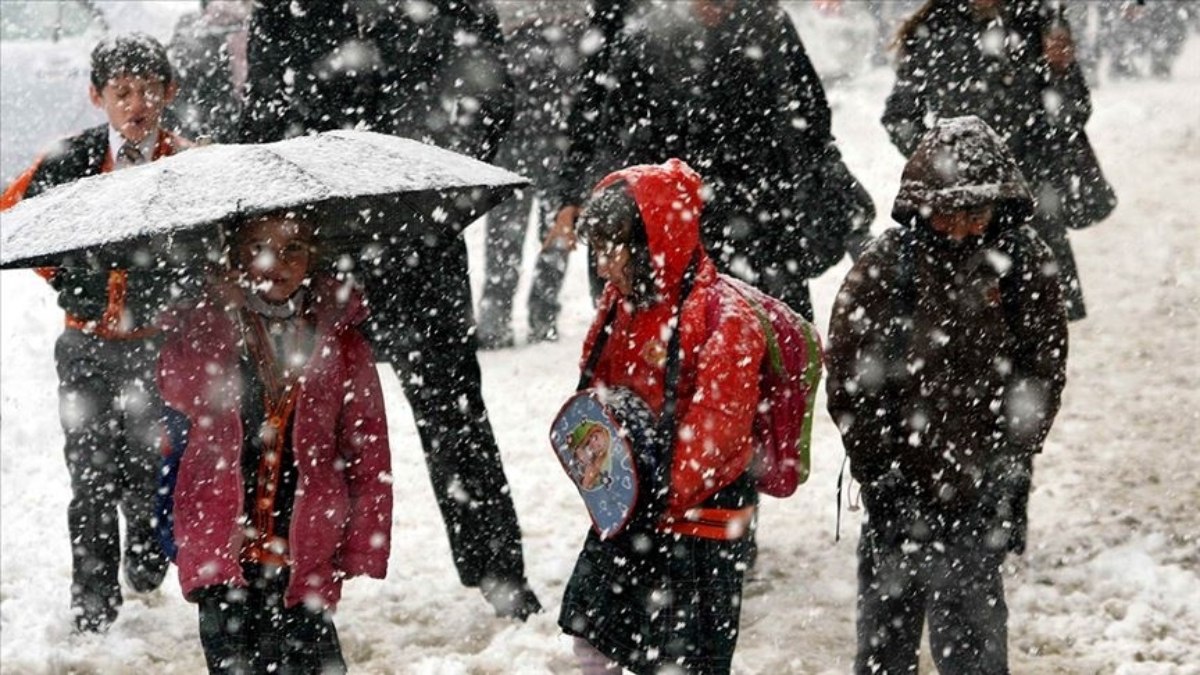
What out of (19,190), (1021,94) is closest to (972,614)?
(1021,94)

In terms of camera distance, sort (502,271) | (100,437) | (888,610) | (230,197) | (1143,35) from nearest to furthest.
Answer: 1. (230,197)
2. (888,610)
3. (100,437)
4. (502,271)
5. (1143,35)

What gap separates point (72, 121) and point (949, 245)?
34.9 ft

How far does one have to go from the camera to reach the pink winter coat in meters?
3.46

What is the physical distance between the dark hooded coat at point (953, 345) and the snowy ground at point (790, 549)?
1.05 metres

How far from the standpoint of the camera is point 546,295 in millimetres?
8977

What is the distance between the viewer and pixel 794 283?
17.0 feet

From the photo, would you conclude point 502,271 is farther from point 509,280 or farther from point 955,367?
point 955,367

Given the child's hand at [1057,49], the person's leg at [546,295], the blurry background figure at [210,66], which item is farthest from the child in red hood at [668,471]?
the person's leg at [546,295]

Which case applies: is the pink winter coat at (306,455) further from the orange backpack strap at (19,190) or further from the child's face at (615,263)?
the orange backpack strap at (19,190)

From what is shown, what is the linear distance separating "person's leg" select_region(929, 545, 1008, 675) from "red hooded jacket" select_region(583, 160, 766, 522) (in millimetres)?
648

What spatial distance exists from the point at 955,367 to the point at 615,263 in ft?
3.04

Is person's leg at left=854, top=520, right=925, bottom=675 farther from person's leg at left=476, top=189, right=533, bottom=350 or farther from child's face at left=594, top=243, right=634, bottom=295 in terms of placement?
person's leg at left=476, top=189, right=533, bottom=350

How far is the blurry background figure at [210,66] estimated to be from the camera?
6.79m

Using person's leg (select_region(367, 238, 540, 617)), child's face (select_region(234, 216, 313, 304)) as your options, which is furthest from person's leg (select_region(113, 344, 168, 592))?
child's face (select_region(234, 216, 313, 304))
